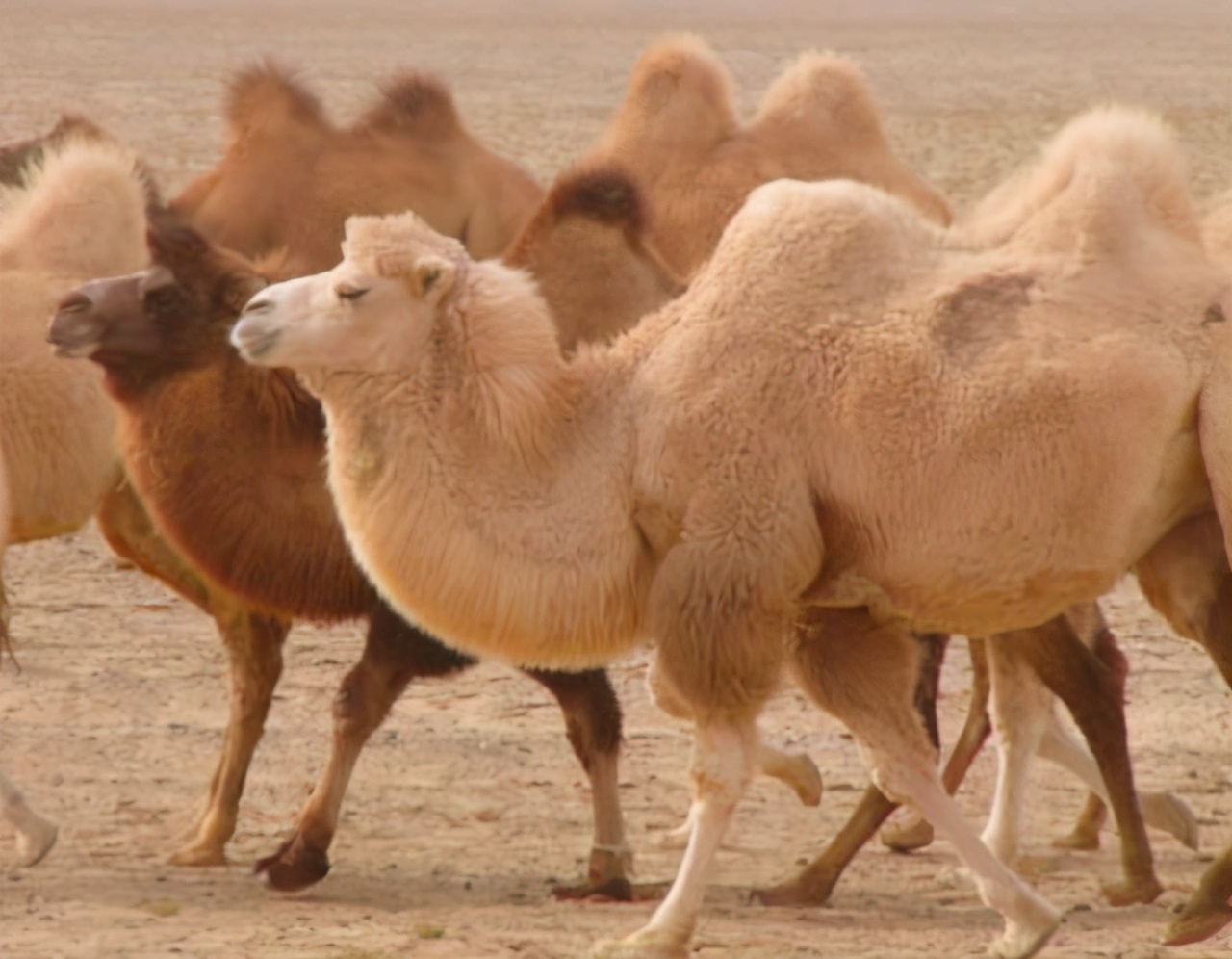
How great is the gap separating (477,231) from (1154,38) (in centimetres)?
3946

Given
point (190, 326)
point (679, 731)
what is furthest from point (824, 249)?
point (679, 731)

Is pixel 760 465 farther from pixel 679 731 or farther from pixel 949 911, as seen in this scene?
pixel 679 731

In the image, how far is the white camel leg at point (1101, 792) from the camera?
23.0 ft

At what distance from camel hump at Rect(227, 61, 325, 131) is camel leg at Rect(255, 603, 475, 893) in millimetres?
3330

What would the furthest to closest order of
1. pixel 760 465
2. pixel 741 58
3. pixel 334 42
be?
pixel 334 42
pixel 741 58
pixel 760 465

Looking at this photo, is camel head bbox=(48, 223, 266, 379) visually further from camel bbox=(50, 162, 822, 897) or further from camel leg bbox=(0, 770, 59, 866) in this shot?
camel leg bbox=(0, 770, 59, 866)

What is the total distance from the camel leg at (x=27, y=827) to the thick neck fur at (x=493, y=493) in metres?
1.68

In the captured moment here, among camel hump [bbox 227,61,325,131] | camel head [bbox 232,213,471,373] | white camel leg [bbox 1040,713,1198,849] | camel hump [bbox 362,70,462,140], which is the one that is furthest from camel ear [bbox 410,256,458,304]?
camel hump [bbox 362,70,462,140]

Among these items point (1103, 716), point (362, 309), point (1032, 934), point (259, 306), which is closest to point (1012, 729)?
point (1103, 716)

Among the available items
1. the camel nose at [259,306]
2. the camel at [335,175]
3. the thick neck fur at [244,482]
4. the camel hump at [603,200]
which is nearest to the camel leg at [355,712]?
the thick neck fur at [244,482]

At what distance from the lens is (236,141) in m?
9.56

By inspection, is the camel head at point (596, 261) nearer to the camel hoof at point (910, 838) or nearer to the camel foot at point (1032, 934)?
the camel hoof at point (910, 838)

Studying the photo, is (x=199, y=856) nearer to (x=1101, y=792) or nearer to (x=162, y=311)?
(x=162, y=311)

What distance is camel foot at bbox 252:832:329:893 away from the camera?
6.64m
